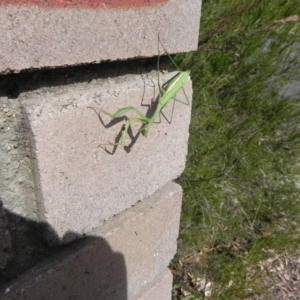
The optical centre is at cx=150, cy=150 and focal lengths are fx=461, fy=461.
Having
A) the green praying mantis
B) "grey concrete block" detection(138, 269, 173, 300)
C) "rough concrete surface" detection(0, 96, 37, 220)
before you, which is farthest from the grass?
"rough concrete surface" detection(0, 96, 37, 220)

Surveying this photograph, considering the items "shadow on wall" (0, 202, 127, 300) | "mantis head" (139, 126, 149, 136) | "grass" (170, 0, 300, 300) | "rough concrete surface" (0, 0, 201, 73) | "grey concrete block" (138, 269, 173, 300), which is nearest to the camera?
"rough concrete surface" (0, 0, 201, 73)

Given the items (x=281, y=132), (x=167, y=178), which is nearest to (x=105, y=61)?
(x=167, y=178)

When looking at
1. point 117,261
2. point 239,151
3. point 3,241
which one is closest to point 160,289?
point 117,261

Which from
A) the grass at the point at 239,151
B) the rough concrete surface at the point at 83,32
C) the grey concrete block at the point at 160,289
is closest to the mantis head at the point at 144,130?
the rough concrete surface at the point at 83,32

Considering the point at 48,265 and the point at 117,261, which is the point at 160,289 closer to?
the point at 117,261

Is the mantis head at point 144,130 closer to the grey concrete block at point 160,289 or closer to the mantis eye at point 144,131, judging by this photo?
the mantis eye at point 144,131

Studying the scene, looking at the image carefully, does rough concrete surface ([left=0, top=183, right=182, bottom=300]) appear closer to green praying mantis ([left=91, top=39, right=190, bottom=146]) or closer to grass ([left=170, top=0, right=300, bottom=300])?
green praying mantis ([left=91, top=39, right=190, bottom=146])
